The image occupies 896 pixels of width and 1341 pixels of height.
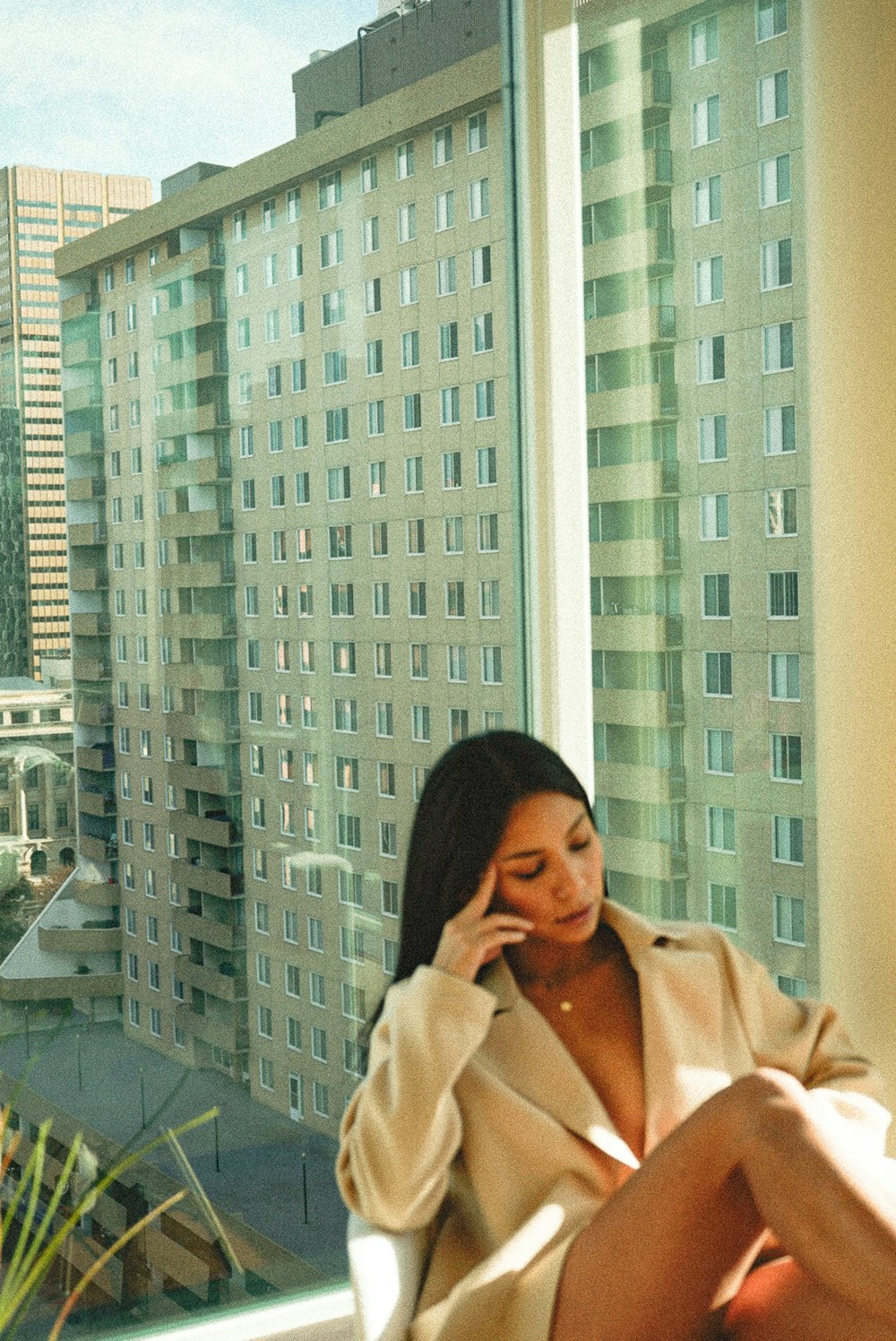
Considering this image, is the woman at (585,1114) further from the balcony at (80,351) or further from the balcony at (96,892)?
the balcony at (80,351)

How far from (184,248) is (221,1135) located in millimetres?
1603

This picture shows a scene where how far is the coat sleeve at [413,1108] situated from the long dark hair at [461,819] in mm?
131

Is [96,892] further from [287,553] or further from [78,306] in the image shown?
[78,306]

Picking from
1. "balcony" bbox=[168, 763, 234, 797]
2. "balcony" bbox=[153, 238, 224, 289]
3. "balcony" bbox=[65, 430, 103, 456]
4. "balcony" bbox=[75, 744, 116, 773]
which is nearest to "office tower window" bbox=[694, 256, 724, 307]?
"balcony" bbox=[153, 238, 224, 289]

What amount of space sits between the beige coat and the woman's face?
0.34 ft

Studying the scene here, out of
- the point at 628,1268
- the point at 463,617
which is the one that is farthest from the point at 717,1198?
the point at 463,617

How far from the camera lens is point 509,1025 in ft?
6.77

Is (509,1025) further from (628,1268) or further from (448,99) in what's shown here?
(448,99)

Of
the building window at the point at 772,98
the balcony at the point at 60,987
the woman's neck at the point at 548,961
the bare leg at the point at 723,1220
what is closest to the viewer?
the bare leg at the point at 723,1220

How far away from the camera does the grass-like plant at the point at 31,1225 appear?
243cm

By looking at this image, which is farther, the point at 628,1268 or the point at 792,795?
the point at 792,795

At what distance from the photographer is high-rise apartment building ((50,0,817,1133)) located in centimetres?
252

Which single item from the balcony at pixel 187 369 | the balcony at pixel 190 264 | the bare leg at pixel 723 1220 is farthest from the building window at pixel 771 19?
the bare leg at pixel 723 1220

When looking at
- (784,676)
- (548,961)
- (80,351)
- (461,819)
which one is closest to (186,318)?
(80,351)
